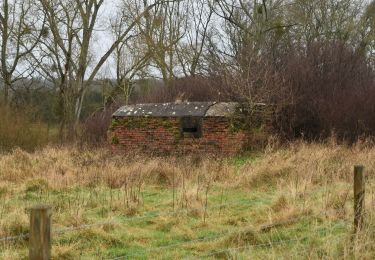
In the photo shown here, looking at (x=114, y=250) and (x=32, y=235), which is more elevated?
(x=32, y=235)

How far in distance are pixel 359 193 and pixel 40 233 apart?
3.70 m

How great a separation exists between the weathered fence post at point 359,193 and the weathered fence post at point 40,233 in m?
3.57

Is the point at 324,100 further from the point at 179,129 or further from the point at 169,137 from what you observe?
the point at 169,137

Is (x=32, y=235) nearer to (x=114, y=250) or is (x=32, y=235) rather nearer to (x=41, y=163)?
(x=114, y=250)

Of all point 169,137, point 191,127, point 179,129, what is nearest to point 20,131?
point 169,137

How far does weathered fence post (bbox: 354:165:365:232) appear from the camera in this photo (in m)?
5.34

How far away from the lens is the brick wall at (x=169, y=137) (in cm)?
1527

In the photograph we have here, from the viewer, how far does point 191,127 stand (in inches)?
618

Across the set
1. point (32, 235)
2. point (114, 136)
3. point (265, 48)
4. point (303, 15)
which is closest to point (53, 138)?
point (114, 136)

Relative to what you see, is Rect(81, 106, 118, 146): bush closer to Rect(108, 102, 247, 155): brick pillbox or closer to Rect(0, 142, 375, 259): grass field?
Rect(108, 102, 247, 155): brick pillbox

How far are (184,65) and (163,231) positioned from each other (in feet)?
87.9

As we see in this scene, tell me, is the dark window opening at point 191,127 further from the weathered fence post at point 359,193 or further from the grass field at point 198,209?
the weathered fence post at point 359,193

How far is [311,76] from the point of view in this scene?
18766 millimetres

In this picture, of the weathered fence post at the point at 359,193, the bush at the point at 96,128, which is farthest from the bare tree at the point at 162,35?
the weathered fence post at the point at 359,193
